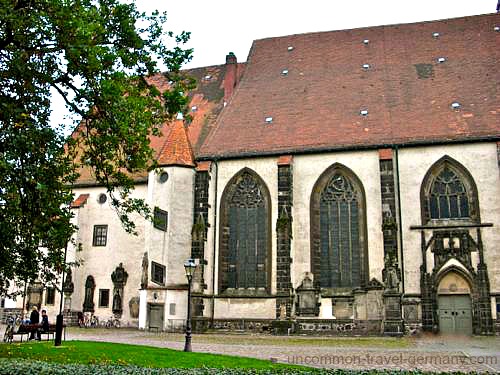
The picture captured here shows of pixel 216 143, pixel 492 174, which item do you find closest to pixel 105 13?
pixel 216 143

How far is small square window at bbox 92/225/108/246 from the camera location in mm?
30453

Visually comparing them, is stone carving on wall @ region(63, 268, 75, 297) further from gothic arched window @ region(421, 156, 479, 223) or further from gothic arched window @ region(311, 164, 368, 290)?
gothic arched window @ region(421, 156, 479, 223)

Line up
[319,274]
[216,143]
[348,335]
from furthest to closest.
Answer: [216,143]
[319,274]
[348,335]

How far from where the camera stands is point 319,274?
1000 inches

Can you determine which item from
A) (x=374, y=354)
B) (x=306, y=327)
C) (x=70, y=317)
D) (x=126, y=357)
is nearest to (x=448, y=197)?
(x=306, y=327)

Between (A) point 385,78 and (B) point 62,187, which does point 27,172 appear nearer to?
(B) point 62,187

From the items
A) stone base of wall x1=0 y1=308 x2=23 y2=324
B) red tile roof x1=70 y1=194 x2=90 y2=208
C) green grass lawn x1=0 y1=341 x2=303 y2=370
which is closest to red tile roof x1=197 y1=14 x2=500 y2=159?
red tile roof x1=70 y1=194 x2=90 y2=208

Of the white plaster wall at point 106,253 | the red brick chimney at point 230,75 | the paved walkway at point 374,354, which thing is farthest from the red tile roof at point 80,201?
the paved walkway at point 374,354

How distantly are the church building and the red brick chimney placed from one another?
131 centimetres

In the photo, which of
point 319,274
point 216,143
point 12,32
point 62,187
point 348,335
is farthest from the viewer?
point 216,143

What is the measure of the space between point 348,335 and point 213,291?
6.44 metres

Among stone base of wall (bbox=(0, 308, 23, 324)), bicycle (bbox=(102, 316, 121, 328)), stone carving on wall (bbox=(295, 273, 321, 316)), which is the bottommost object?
bicycle (bbox=(102, 316, 121, 328))

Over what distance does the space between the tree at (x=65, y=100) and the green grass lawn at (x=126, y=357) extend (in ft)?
5.63

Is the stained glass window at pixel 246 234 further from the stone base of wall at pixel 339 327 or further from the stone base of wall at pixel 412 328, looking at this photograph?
the stone base of wall at pixel 412 328
